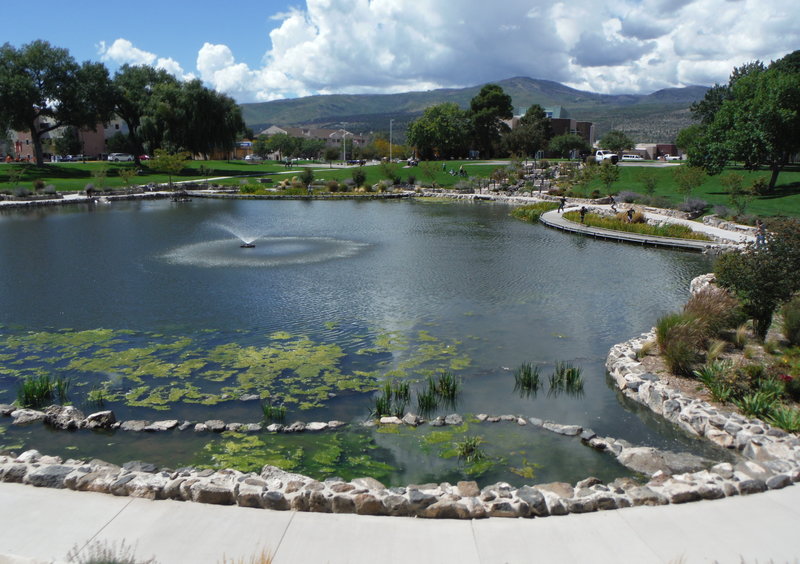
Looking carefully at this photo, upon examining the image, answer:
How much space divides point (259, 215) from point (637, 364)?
33413 mm

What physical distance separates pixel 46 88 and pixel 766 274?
2761 inches

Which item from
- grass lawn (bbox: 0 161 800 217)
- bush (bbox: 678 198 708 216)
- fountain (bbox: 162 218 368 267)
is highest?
grass lawn (bbox: 0 161 800 217)

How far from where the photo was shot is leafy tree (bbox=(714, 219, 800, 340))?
44.9 ft

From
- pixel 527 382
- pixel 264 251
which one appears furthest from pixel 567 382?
pixel 264 251

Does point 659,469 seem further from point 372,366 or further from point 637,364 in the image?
point 372,366

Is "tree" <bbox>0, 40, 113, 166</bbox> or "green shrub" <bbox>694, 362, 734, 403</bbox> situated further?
"tree" <bbox>0, 40, 113, 166</bbox>

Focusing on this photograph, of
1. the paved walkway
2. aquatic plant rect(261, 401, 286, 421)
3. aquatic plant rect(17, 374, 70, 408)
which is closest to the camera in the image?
aquatic plant rect(261, 401, 286, 421)

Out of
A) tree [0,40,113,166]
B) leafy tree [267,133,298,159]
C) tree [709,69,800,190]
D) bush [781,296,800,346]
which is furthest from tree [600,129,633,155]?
bush [781,296,800,346]

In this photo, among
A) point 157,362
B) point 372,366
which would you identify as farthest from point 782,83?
point 157,362

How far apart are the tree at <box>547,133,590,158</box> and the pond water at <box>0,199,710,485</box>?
70.0m

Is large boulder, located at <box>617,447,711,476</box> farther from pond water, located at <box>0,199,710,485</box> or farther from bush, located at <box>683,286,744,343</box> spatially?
bush, located at <box>683,286,744,343</box>

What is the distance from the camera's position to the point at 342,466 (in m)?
9.43

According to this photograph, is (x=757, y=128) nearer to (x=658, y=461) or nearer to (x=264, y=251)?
(x=264, y=251)

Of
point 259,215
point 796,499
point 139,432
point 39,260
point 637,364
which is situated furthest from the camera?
point 259,215
